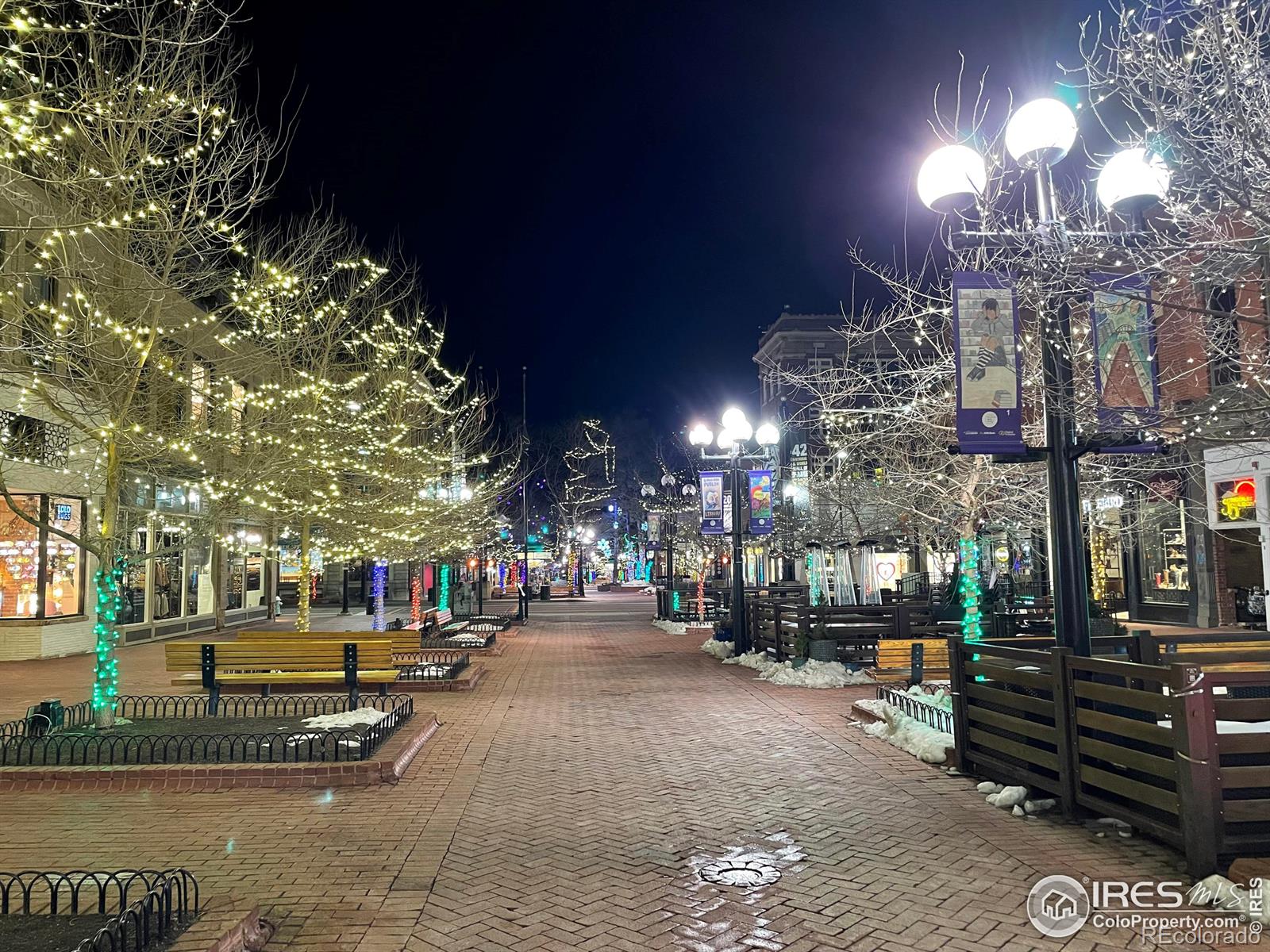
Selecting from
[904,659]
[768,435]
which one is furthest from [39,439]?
[904,659]

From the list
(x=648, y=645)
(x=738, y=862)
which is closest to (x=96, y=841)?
(x=738, y=862)

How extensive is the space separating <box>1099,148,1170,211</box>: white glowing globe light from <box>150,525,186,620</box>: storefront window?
23.8m

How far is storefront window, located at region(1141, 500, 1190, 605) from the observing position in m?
Result: 24.3

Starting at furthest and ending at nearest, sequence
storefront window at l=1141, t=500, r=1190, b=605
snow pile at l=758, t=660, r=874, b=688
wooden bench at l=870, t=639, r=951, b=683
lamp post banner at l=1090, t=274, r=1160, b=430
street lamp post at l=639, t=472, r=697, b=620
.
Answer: street lamp post at l=639, t=472, r=697, b=620 → storefront window at l=1141, t=500, r=1190, b=605 → wooden bench at l=870, t=639, r=951, b=683 → snow pile at l=758, t=660, r=874, b=688 → lamp post banner at l=1090, t=274, r=1160, b=430

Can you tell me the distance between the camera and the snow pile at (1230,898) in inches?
178

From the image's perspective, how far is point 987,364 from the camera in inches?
287

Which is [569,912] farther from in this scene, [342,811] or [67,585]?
[67,585]

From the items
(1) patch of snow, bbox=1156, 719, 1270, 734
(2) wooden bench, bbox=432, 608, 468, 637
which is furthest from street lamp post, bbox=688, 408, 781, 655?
(1) patch of snow, bbox=1156, 719, 1270, 734

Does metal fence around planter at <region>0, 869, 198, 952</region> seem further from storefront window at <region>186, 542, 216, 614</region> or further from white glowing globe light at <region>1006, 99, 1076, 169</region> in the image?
storefront window at <region>186, 542, 216, 614</region>

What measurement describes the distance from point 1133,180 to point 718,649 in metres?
14.2

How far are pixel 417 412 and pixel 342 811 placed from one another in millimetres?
15901

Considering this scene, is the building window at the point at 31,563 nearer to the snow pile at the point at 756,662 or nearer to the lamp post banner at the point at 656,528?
the snow pile at the point at 756,662

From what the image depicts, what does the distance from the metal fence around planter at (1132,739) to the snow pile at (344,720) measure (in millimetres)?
6165

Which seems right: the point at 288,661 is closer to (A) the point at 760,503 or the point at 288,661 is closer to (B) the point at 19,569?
(A) the point at 760,503
